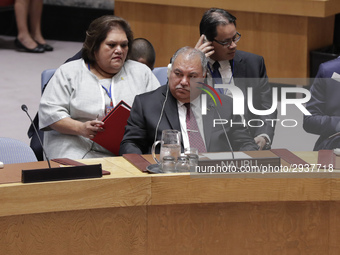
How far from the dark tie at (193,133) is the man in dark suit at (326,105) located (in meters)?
0.59

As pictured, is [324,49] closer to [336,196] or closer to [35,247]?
[336,196]

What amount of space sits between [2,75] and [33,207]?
537cm

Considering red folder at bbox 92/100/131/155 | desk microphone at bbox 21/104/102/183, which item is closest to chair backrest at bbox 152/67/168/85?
red folder at bbox 92/100/131/155

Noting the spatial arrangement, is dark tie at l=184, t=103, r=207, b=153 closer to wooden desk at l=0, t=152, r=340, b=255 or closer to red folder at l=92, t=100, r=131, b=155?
red folder at l=92, t=100, r=131, b=155

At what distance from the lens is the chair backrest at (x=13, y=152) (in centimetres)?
332

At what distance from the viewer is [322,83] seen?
3.64 metres

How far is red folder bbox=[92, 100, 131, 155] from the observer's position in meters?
3.60

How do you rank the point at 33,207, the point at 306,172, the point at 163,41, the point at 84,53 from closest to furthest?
the point at 33,207 → the point at 306,172 → the point at 84,53 → the point at 163,41

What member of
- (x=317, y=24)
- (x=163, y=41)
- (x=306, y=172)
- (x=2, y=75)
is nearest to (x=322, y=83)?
(x=306, y=172)

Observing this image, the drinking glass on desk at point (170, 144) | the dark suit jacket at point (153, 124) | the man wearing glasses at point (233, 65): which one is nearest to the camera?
the drinking glass on desk at point (170, 144)

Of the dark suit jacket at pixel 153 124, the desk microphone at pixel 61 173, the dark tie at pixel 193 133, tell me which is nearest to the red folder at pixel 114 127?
the dark suit jacket at pixel 153 124

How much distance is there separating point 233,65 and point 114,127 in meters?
0.83

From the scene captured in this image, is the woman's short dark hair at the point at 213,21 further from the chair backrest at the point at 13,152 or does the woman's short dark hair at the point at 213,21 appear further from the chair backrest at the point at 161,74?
the chair backrest at the point at 13,152

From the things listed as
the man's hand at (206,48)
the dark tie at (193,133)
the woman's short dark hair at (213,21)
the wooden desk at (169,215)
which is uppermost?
the woman's short dark hair at (213,21)
